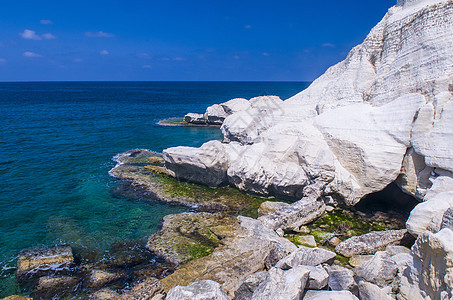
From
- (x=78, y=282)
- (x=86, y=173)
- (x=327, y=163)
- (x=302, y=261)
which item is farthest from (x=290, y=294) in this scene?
(x=86, y=173)

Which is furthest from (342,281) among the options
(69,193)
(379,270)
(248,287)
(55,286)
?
(69,193)

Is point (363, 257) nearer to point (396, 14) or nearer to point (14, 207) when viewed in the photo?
point (396, 14)

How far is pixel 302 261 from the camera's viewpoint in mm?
8789

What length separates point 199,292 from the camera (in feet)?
23.9

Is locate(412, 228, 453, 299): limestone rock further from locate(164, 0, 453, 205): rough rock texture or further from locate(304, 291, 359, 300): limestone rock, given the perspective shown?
locate(164, 0, 453, 205): rough rock texture

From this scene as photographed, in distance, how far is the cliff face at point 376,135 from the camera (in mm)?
12453

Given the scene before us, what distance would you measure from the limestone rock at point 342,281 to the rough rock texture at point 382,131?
20.8 ft

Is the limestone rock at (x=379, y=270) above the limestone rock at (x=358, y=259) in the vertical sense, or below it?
above

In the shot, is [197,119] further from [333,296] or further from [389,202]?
[333,296]

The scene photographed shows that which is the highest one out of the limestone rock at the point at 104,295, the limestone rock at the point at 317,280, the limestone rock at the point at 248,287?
the limestone rock at the point at 317,280

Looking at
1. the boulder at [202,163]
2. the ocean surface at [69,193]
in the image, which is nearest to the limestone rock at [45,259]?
the ocean surface at [69,193]

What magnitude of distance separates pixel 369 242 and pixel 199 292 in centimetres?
703

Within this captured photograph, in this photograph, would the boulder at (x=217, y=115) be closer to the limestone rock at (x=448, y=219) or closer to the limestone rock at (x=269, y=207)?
the limestone rock at (x=269, y=207)

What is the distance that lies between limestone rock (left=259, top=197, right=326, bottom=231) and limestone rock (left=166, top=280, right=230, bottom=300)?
5021mm
